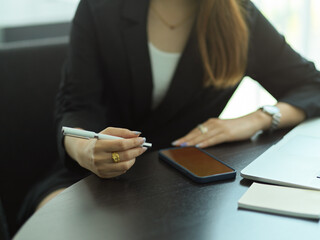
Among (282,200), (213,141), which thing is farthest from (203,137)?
(282,200)

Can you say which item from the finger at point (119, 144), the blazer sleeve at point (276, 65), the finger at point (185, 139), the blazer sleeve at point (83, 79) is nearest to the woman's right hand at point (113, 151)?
the finger at point (119, 144)

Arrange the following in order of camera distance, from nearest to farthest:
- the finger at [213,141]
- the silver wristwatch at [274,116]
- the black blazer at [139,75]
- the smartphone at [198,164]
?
1. the smartphone at [198,164]
2. the finger at [213,141]
3. the silver wristwatch at [274,116]
4. the black blazer at [139,75]

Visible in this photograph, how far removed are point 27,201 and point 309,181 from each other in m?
0.74

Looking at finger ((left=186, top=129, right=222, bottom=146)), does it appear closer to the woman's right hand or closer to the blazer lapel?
the woman's right hand

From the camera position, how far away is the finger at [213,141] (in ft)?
2.77

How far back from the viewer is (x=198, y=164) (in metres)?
0.71

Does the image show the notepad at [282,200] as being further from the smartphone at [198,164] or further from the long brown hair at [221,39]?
the long brown hair at [221,39]

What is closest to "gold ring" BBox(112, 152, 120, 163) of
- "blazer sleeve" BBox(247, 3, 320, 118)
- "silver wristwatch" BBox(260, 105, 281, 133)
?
"silver wristwatch" BBox(260, 105, 281, 133)

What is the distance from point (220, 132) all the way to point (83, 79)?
411mm

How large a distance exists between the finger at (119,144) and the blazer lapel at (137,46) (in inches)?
18.1

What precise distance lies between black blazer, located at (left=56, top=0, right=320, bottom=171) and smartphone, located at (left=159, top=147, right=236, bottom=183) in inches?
12.7

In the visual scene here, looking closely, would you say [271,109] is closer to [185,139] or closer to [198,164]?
[185,139]

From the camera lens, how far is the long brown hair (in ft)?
3.68

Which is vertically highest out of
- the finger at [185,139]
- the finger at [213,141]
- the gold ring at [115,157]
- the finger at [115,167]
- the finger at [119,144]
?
the finger at [119,144]
